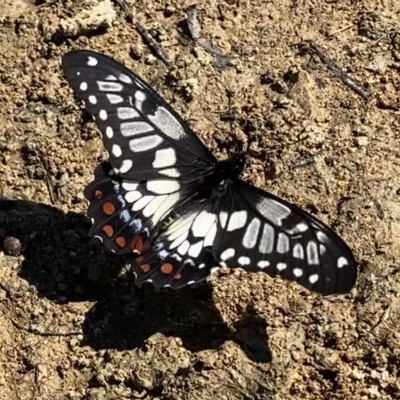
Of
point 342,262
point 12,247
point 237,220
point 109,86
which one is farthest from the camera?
point 12,247

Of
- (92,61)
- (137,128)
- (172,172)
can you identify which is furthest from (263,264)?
(92,61)

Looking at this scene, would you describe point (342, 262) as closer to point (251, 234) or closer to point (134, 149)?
point (251, 234)

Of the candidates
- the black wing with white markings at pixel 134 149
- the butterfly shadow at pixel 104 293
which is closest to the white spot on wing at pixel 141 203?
the black wing with white markings at pixel 134 149

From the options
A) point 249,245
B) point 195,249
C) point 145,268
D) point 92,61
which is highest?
point 92,61

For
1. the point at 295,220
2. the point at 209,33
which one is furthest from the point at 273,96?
the point at 295,220

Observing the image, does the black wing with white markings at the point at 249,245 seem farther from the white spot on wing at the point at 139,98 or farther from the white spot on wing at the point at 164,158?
the white spot on wing at the point at 139,98

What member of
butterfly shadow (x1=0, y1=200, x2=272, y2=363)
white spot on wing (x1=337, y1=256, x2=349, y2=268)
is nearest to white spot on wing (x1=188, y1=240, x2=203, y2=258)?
butterfly shadow (x1=0, y1=200, x2=272, y2=363)

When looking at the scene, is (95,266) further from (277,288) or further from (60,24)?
(60,24)
